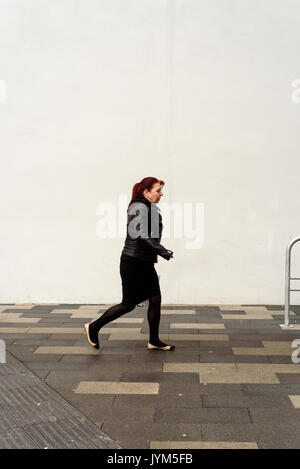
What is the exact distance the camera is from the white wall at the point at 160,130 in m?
7.66

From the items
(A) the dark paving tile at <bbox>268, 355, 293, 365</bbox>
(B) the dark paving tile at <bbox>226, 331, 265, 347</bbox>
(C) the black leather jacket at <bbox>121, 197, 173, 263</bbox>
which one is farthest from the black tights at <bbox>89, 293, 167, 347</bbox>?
(A) the dark paving tile at <bbox>268, 355, 293, 365</bbox>

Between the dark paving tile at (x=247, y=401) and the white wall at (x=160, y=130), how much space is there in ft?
12.1

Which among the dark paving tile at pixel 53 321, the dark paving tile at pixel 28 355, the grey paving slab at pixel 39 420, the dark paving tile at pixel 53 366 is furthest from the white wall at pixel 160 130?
the grey paving slab at pixel 39 420

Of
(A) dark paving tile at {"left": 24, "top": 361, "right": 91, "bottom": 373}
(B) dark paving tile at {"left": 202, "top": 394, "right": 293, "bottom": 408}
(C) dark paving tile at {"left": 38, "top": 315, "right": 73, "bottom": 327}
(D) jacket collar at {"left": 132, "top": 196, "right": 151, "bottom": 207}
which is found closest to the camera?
(B) dark paving tile at {"left": 202, "top": 394, "right": 293, "bottom": 408}

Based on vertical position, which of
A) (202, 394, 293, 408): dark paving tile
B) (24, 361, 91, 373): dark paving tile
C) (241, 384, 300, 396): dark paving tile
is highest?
→ (202, 394, 293, 408): dark paving tile

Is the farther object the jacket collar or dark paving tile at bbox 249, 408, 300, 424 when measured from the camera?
the jacket collar

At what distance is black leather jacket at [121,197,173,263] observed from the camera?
5152 mm

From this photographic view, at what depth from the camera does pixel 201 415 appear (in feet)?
12.6

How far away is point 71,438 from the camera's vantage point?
3480 mm

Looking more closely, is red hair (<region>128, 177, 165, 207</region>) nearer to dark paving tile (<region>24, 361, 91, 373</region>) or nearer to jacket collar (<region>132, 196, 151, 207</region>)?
jacket collar (<region>132, 196, 151, 207</region>)

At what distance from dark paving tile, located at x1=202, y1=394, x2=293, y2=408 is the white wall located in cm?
367

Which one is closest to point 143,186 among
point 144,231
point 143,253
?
point 144,231

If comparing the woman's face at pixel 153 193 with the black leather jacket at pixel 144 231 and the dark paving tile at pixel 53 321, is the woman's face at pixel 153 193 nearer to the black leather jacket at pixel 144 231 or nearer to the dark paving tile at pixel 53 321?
the black leather jacket at pixel 144 231

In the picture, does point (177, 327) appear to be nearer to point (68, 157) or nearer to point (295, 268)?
point (295, 268)
